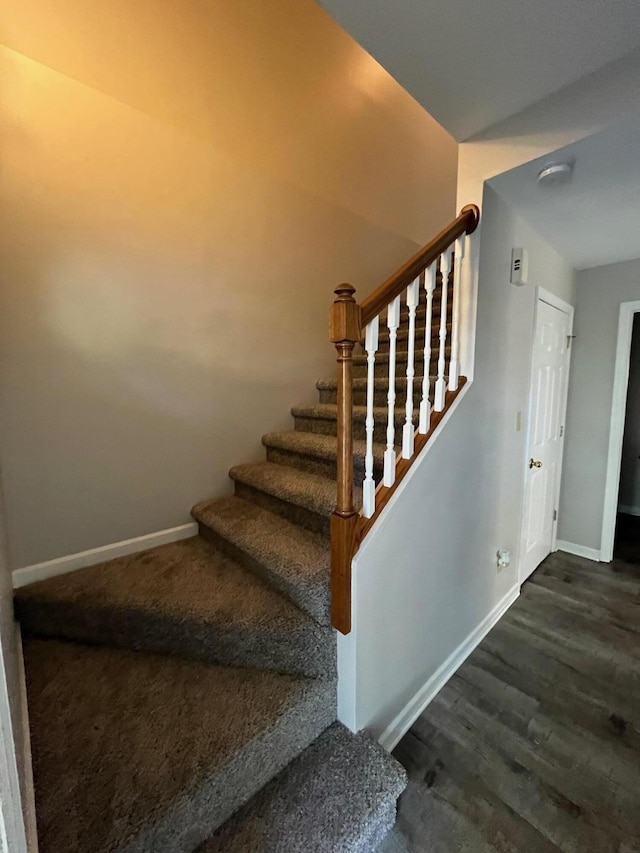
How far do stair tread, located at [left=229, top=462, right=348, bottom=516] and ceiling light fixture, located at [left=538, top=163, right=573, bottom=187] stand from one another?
1.62 metres

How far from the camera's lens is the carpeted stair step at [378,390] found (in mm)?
1847

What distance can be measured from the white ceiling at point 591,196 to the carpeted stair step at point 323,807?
90.3 inches

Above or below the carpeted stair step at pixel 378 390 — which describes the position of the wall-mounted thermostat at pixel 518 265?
above

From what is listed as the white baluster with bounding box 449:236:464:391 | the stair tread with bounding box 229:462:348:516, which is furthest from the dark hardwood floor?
the white baluster with bounding box 449:236:464:391

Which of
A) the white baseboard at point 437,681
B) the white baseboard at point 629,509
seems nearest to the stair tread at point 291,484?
the white baseboard at point 437,681

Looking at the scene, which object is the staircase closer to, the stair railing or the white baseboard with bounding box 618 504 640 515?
the stair railing

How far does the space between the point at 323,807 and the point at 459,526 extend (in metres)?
1.12

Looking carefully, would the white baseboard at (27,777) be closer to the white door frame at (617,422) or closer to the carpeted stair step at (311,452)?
the carpeted stair step at (311,452)

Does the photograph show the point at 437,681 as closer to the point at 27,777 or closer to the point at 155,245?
the point at 27,777

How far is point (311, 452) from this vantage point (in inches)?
73.6

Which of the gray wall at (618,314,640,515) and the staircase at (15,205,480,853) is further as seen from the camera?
the gray wall at (618,314,640,515)

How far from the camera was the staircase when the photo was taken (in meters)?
0.95

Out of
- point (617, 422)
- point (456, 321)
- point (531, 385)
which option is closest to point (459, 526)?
point (456, 321)

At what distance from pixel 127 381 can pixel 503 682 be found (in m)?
2.29
